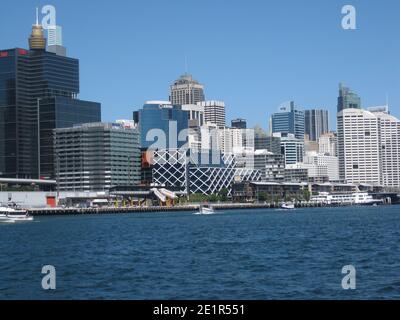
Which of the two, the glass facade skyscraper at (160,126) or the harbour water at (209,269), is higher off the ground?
the glass facade skyscraper at (160,126)

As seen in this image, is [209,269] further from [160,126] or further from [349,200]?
[160,126]

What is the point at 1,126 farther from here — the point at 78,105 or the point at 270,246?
the point at 270,246

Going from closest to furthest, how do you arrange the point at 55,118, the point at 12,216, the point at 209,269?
the point at 209,269, the point at 12,216, the point at 55,118

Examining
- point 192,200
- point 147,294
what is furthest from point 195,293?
point 192,200

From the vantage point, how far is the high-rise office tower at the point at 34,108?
149500 millimetres

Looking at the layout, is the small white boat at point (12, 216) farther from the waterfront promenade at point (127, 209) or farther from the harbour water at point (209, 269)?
the harbour water at point (209, 269)

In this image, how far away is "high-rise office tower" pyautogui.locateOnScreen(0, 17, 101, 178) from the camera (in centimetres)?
14950

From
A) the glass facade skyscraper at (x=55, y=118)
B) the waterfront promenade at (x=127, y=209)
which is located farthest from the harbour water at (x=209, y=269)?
the glass facade skyscraper at (x=55, y=118)

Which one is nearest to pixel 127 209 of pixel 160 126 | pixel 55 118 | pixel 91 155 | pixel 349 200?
pixel 91 155

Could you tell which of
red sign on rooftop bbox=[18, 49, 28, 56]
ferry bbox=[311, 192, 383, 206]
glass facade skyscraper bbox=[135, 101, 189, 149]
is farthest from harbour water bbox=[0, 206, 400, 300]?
glass facade skyscraper bbox=[135, 101, 189, 149]

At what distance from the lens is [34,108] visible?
154m

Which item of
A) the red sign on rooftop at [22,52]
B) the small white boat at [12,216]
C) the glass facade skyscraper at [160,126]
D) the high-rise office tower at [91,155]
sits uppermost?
the red sign on rooftop at [22,52]

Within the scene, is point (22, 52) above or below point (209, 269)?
above

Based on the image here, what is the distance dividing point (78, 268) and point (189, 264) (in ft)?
12.1
